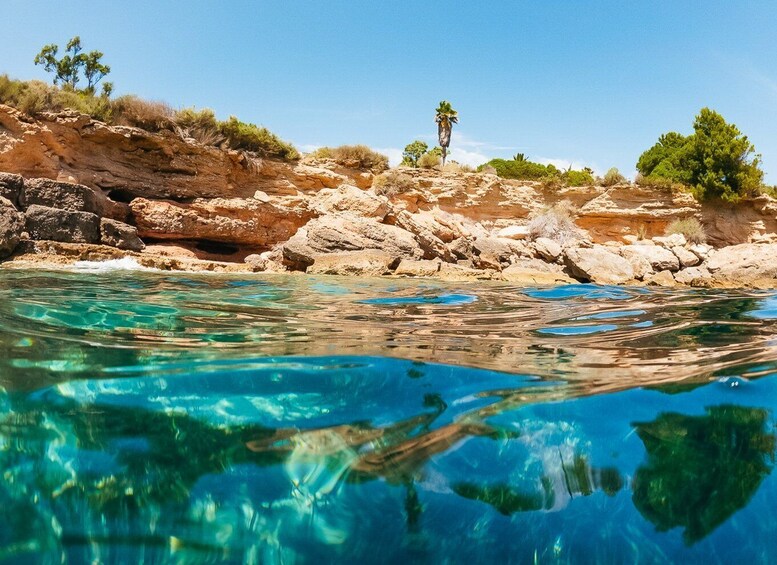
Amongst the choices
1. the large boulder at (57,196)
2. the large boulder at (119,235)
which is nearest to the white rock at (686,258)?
the large boulder at (119,235)

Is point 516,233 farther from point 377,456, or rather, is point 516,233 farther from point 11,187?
point 377,456

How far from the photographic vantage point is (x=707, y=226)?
2039cm

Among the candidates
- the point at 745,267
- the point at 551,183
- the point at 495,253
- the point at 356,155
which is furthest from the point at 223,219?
the point at 745,267

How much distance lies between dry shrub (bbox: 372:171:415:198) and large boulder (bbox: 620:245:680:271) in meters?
8.59

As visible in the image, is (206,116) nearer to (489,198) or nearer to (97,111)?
(97,111)

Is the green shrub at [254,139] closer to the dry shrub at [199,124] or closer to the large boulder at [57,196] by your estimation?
the dry shrub at [199,124]

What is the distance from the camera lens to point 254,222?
15.1 meters

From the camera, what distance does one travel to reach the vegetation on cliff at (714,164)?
20469 mm

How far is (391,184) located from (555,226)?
263 inches

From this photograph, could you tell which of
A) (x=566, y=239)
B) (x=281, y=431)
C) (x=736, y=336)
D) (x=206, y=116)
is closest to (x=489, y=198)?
(x=566, y=239)

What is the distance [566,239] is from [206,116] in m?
13.4

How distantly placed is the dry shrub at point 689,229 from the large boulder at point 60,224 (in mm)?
20112

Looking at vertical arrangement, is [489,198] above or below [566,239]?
above

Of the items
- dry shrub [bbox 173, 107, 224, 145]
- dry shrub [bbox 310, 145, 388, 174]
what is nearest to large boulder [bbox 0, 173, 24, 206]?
dry shrub [bbox 173, 107, 224, 145]
